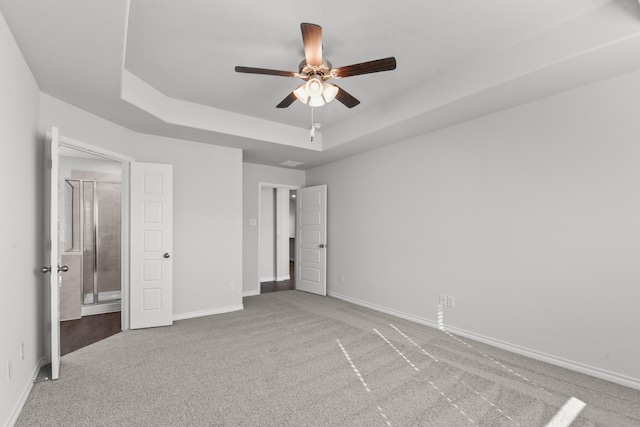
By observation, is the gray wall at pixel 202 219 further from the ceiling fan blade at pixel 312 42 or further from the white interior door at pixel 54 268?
the ceiling fan blade at pixel 312 42

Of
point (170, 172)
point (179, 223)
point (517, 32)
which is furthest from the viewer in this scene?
point (179, 223)

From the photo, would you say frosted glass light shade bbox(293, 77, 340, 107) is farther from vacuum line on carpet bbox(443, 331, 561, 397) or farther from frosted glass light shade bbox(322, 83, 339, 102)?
vacuum line on carpet bbox(443, 331, 561, 397)

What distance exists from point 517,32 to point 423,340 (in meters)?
2.98

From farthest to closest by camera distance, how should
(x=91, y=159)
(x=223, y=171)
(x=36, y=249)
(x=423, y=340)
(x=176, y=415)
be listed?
(x=91, y=159), (x=223, y=171), (x=423, y=340), (x=36, y=249), (x=176, y=415)

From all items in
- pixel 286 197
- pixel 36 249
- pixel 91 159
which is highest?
pixel 91 159

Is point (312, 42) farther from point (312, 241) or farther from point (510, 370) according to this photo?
point (312, 241)

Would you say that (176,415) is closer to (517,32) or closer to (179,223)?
(179,223)

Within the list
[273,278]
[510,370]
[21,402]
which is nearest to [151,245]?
[21,402]

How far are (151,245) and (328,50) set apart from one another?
311 cm

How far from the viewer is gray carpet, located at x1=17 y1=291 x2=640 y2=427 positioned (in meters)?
2.07

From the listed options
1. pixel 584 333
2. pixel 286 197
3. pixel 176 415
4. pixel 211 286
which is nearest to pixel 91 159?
pixel 211 286

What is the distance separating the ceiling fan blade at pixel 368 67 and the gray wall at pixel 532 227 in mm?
1741

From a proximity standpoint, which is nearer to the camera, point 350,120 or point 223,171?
point 350,120

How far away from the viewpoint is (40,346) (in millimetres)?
2727
